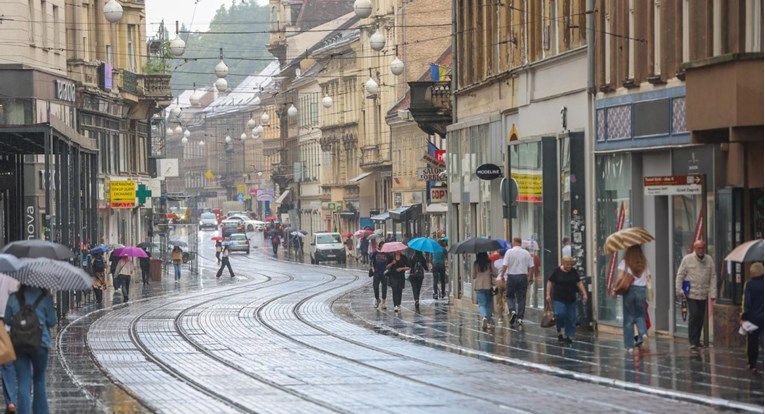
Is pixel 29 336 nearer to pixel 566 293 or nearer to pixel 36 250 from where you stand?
pixel 36 250

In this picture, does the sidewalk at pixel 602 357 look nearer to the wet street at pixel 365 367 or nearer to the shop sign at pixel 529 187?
the wet street at pixel 365 367

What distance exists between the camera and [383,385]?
2148 centimetres

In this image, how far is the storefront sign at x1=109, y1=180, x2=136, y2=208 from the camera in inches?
2667

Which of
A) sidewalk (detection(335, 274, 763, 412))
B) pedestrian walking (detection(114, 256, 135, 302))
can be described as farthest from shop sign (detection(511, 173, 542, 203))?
pedestrian walking (detection(114, 256, 135, 302))

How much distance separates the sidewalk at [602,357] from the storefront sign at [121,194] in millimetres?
30573

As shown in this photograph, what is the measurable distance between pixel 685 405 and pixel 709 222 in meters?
9.58

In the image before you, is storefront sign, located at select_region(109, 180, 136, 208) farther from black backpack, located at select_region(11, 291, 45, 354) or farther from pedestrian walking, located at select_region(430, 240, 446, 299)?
black backpack, located at select_region(11, 291, 45, 354)

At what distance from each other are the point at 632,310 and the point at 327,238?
6517 cm

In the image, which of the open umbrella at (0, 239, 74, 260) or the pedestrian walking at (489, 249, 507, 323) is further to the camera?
the pedestrian walking at (489, 249, 507, 323)

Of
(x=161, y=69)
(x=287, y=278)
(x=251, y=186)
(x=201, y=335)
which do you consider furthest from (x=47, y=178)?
(x=251, y=186)

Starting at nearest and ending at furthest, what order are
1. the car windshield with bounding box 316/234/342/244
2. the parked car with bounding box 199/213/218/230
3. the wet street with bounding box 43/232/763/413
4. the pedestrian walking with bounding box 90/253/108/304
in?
the wet street with bounding box 43/232/763/413, the pedestrian walking with bounding box 90/253/108/304, the car windshield with bounding box 316/234/342/244, the parked car with bounding box 199/213/218/230

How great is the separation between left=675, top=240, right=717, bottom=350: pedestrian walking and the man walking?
284 inches

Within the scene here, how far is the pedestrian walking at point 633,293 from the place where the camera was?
26031 millimetres

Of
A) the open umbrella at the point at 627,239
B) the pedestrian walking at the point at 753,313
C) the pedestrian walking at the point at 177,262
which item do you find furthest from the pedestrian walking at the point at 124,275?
the pedestrian walking at the point at 753,313
